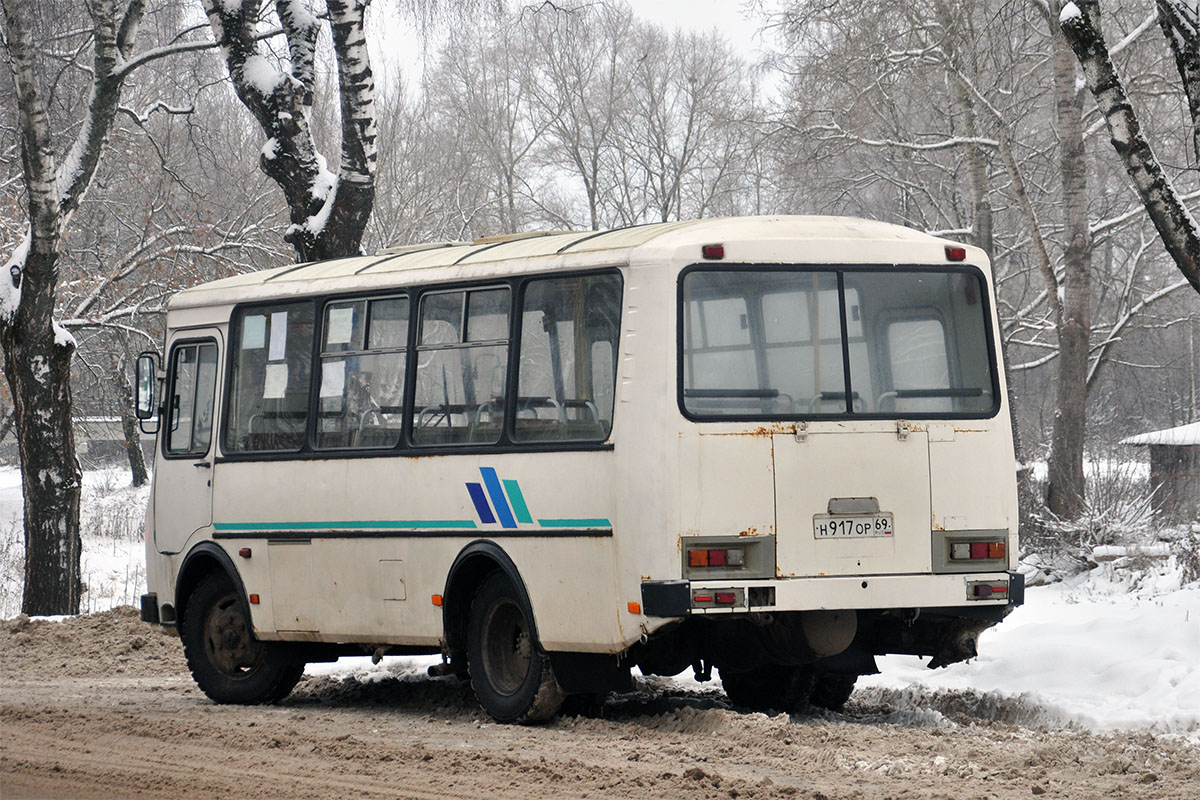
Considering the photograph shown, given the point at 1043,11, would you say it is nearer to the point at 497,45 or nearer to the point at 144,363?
the point at 144,363

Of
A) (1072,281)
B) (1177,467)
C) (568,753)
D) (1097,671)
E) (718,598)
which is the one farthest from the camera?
(1177,467)

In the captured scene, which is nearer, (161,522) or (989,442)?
(989,442)

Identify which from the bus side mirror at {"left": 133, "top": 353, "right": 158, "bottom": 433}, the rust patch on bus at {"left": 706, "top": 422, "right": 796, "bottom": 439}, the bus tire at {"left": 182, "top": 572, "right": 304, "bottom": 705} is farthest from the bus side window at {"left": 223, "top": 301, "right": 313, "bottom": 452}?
the rust patch on bus at {"left": 706, "top": 422, "right": 796, "bottom": 439}

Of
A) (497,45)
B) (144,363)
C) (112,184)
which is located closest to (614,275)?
(144,363)

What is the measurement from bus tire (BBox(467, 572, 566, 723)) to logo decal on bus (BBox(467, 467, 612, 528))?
394 mm

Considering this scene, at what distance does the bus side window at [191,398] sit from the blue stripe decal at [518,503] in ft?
11.0

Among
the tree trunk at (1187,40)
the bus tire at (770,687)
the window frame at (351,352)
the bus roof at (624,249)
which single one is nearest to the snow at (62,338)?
the bus roof at (624,249)

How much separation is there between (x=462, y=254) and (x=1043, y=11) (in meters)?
10.0

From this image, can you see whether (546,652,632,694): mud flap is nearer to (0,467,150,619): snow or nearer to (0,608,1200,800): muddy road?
(0,608,1200,800): muddy road

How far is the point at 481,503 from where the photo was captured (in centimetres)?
980

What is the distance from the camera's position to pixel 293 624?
1122 centimetres

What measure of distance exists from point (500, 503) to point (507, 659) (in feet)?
3.39

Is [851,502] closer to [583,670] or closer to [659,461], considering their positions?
[659,461]

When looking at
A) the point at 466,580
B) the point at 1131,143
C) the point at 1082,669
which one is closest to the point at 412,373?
the point at 466,580
